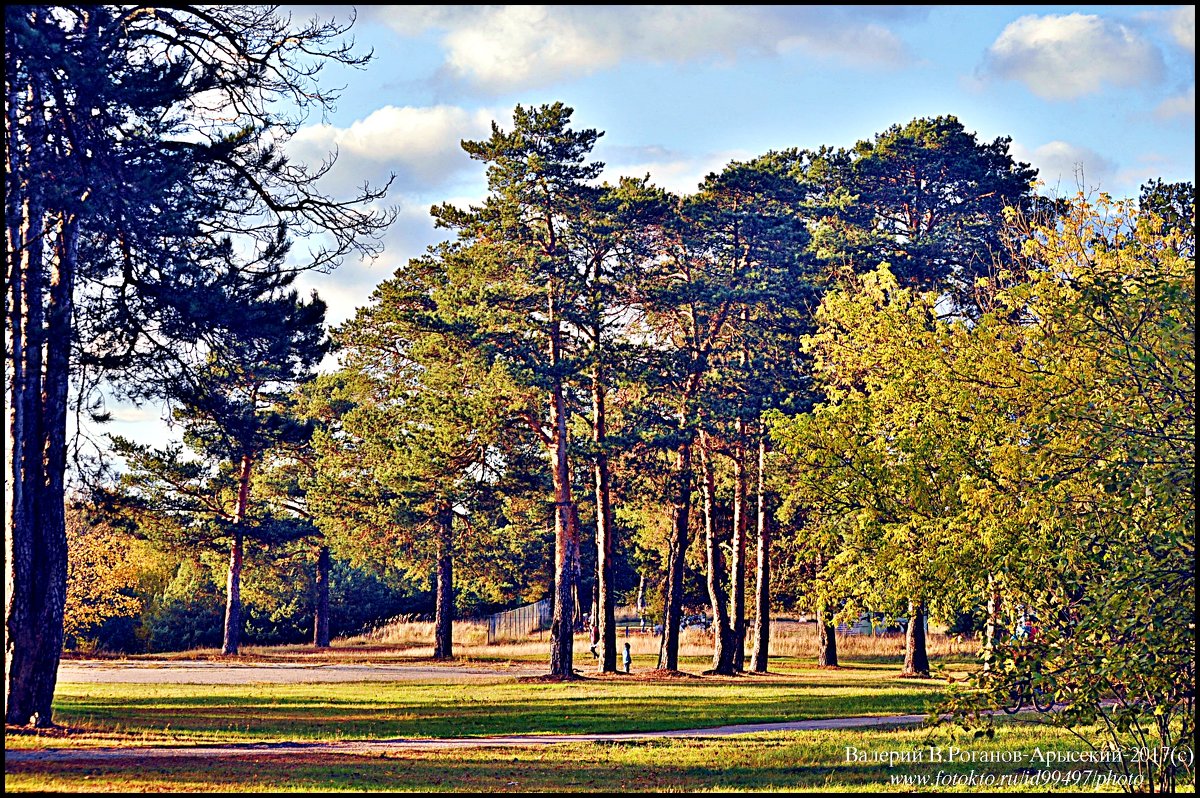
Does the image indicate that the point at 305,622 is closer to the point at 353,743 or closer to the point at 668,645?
the point at 668,645

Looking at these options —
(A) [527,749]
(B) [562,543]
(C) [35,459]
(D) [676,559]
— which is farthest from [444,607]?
(C) [35,459]

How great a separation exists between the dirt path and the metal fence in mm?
35376

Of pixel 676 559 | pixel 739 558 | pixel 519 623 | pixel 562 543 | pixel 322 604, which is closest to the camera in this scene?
pixel 562 543

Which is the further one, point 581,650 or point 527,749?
point 581,650

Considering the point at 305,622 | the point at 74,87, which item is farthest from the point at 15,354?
the point at 305,622

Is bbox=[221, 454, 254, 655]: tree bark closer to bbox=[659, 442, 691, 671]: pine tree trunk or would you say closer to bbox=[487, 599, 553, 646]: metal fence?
bbox=[487, 599, 553, 646]: metal fence

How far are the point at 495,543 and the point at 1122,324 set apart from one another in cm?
3576

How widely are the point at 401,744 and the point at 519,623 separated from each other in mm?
40161

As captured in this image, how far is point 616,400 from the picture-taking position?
120ft

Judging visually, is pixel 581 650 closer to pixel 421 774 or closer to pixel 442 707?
pixel 442 707

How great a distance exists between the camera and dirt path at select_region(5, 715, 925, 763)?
14.2 meters

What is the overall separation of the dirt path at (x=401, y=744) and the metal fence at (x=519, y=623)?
35376 millimetres

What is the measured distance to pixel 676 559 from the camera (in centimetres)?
3669

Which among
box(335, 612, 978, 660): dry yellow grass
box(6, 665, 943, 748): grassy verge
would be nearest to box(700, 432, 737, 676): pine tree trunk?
box(6, 665, 943, 748): grassy verge
